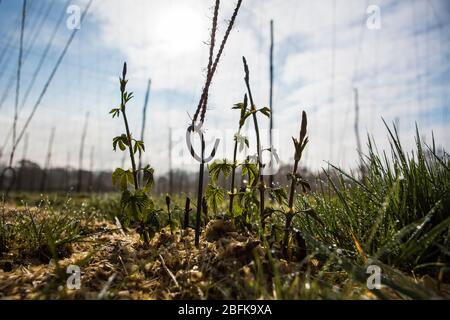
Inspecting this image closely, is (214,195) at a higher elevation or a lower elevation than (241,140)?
lower

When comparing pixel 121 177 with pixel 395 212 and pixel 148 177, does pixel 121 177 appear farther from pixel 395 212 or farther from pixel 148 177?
pixel 395 212

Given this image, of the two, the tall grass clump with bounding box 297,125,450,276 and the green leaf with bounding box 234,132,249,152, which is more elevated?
the green leaf with bounding box 234,132,249,152

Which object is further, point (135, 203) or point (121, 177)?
point (121, 177)

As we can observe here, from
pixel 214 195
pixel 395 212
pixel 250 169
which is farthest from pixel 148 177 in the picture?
pixel 395 212

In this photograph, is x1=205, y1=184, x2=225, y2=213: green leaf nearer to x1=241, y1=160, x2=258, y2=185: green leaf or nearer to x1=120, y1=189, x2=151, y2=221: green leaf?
x1=241, y1=160, x2=258, y2=185: green leaf

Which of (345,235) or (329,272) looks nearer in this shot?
(329,272)

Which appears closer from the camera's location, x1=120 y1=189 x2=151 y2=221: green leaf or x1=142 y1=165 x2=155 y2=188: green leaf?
x1=120 y1=189 x2=151 y2=221: green leaf

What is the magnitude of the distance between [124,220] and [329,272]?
1.23 meters

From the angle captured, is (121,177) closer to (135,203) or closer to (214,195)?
(135,203)

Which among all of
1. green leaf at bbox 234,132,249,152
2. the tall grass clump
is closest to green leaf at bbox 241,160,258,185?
green leaf at bbox 234,132,249,152

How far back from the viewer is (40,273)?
163 centimetres

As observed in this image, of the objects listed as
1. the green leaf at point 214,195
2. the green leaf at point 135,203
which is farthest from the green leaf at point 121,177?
the green leaf at point 214,195
